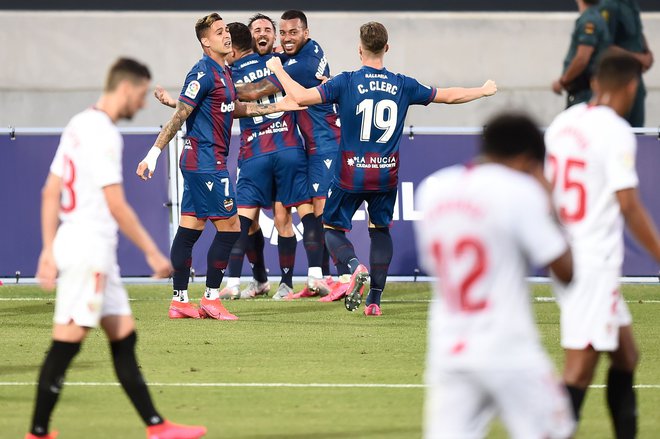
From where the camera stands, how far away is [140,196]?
44.5 feet

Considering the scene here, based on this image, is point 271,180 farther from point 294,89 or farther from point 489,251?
point 489,251

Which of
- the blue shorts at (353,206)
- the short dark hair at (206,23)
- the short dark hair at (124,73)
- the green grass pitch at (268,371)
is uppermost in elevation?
the short dark hair at (206,23)

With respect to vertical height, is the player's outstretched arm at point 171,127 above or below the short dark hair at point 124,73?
below

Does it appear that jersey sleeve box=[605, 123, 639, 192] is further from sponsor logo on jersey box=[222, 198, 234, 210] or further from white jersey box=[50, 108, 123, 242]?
sponsor logo on jersey box=[222, 198, 234, 210]

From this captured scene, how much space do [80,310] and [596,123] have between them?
2370 millimetres

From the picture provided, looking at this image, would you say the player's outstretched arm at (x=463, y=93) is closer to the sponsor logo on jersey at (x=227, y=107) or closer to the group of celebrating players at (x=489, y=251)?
the group of celebrating players at (x=489, y=251)

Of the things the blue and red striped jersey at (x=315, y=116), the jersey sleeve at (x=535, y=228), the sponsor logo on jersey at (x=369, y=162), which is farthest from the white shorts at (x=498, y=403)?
the blue and red striped jersey at (x=315, y=116)

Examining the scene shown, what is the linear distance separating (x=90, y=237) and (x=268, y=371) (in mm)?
2609

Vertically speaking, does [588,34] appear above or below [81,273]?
above

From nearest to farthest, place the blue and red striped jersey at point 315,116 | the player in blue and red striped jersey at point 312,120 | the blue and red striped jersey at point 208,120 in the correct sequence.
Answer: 1. the blue and red striped jersey at point 208,120
2. the player in blue and red striped jersey at point 312,120
3. the blue and red striped jersey at point 315,116

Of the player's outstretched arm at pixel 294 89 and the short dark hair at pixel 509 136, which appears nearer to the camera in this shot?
the short dark hair at pixel 509 136

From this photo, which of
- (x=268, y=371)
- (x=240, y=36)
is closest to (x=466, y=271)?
(x=268, y=371)

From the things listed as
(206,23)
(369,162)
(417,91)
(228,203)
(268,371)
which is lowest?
(268,371)

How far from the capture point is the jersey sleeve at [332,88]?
35.9ft
